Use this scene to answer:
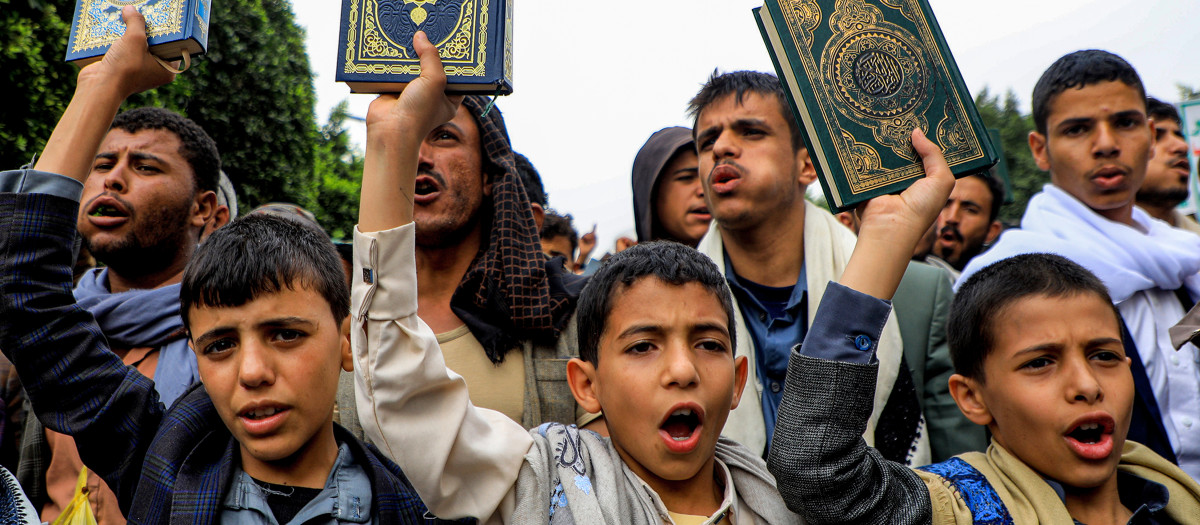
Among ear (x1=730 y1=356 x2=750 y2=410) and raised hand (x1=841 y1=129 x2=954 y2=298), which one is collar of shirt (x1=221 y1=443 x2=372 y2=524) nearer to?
ear (x1=730 y1=356 x2=750 y2=410)

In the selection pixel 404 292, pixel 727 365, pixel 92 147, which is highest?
pixel 92 147

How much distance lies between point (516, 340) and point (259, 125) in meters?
7.33

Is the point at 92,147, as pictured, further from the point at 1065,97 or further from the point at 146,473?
the point at 1065,97

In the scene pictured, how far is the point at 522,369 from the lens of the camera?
9.48 ft

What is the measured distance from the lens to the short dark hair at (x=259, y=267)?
7.15 ft

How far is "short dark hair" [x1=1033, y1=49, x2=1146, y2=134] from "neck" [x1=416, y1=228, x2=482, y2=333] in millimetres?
2310

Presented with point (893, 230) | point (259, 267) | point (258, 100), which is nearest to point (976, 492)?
point (893, 230)

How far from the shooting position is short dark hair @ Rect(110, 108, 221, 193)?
10.5ft

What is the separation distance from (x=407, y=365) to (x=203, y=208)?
1.77 metres

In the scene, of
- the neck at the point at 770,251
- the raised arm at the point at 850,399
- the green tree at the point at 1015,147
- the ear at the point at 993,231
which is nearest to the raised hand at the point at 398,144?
the raised arm at the point at 850,399

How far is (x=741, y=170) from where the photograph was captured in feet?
10.4

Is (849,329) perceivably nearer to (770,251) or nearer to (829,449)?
(829,449)

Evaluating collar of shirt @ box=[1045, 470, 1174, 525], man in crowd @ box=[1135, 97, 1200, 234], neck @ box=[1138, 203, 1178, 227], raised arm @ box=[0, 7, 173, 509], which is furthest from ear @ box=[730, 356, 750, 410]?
neck @ box=[1138, 203, 1178, 227]

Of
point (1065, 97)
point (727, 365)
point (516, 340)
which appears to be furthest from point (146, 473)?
point (1065, 97)
